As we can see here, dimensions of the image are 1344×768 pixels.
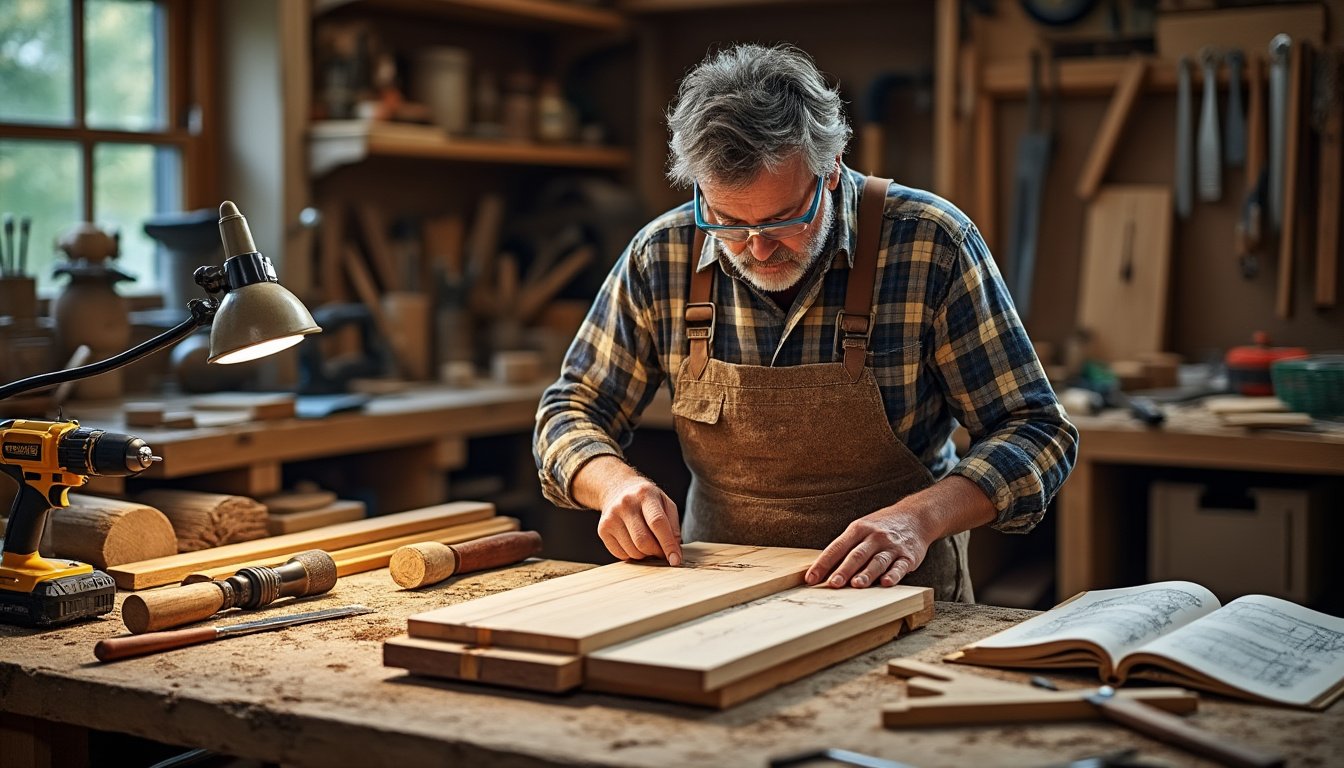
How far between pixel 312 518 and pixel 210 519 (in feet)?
0.90

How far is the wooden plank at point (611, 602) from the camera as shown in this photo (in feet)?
5.81

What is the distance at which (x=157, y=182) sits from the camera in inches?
166

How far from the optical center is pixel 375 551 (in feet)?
8.14

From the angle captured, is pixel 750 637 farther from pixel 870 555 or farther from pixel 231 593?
pixel 231 593

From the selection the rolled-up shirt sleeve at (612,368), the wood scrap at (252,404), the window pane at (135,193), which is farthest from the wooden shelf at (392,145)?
the rolled-up shirt sleeve at (612,368)

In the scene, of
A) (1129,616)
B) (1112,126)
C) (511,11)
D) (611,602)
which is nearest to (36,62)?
(511,11)

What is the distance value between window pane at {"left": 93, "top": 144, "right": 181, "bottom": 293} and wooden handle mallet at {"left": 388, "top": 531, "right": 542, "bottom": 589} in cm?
203

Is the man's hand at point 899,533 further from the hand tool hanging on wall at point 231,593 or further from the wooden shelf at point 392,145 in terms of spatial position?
Answer: the wooden shelf at point 392,145

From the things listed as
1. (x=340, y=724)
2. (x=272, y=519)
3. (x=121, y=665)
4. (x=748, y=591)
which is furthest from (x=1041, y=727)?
(x=272, y=519)

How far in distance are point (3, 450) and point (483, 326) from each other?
2.85m

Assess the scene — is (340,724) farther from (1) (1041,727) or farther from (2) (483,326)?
(2) (483,326)

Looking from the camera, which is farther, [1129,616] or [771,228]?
[771,228]

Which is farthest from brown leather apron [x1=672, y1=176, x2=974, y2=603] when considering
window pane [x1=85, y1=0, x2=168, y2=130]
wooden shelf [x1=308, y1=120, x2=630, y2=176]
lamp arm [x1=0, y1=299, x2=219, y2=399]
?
window pane [x1=85, y1=0, x2=168, y2=130]

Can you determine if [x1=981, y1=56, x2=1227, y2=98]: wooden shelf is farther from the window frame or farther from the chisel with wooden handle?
the chisel with wooden handle
